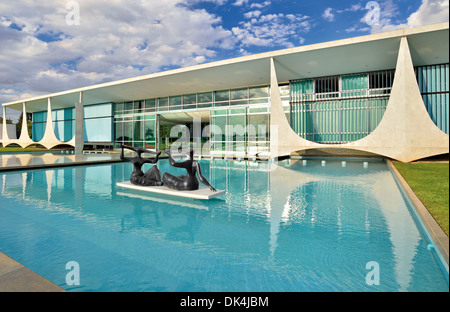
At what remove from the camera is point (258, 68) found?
57.8 feet

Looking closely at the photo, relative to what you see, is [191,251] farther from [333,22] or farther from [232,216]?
[333,22]

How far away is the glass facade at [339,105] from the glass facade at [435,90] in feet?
5.86

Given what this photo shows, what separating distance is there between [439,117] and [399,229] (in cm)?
1597


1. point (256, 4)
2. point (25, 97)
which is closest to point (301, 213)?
point (256, 4)

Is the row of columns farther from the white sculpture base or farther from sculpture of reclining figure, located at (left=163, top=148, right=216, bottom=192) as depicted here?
sculpture of reclining figure, located at (left=163, top=148, right=216, bottom=192)

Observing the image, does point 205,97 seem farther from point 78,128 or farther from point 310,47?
point 78,128

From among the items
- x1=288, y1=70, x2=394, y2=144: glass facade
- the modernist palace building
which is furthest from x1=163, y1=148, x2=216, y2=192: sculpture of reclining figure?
x1=288, y1=70, x2=394, y2=144: glass facade

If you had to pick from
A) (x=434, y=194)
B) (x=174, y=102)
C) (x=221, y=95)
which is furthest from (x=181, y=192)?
(x=174, y=102)

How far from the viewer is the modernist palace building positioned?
44.5 ft

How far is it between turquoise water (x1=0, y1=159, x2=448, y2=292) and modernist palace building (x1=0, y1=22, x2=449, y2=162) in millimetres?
8997

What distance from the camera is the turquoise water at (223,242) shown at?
291 centimetres

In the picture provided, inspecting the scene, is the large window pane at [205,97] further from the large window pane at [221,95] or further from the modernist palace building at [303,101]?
the large window pane at [221,95]

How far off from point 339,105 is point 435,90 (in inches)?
220

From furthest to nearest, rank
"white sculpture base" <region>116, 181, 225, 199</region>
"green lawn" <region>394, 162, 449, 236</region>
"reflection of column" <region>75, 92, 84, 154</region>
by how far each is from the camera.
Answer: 1. "reflection of column" <region>75, 92, 84, 154</region>
2. "white sculpture base" <region>116, 181, 225, 199</region>
3. "green lawn" <region>394, 162, 449, 236</region>
